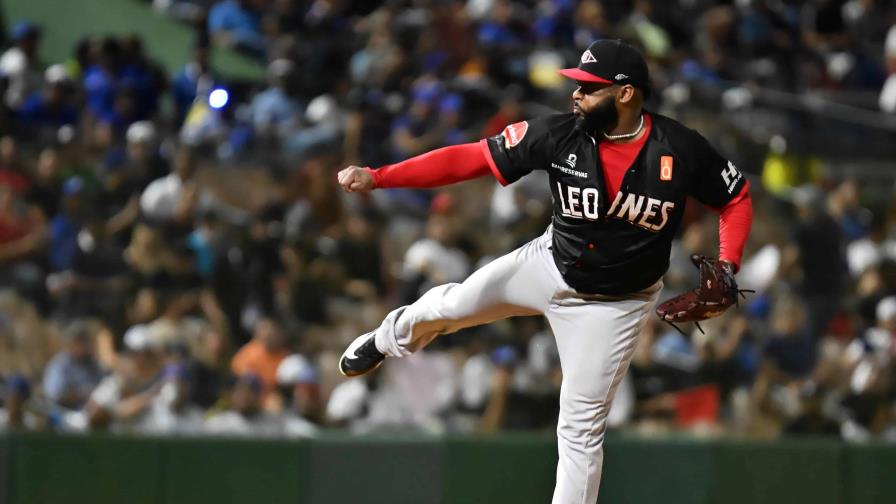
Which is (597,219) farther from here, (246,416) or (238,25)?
(238,25)

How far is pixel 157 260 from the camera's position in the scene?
10570 millimetres

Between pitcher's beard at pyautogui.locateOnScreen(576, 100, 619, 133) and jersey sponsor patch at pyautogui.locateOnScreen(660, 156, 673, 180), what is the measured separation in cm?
26

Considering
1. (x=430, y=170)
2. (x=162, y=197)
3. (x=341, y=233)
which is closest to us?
(x=430, y=170)

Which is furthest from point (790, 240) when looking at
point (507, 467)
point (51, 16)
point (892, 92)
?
point (51, 16)

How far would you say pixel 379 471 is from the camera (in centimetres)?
873

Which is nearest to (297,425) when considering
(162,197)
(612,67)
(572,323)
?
(162,197)

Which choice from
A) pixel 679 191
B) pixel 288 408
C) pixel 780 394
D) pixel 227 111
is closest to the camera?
pixel 679 191

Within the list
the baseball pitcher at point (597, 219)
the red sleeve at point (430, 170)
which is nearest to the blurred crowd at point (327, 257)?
the baseball pitcher at point (597, 219)

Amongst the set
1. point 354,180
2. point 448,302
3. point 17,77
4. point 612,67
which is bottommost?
point 448,302

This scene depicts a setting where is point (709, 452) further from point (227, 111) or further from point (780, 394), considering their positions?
point (227, 111)

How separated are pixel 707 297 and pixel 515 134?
1.06 metres

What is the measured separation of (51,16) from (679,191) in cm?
980

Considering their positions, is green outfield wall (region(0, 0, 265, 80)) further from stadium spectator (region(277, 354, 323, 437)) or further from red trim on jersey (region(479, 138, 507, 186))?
red trim on jersey (region(479, 138, 507, 186))

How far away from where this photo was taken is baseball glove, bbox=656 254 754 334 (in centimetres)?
591
